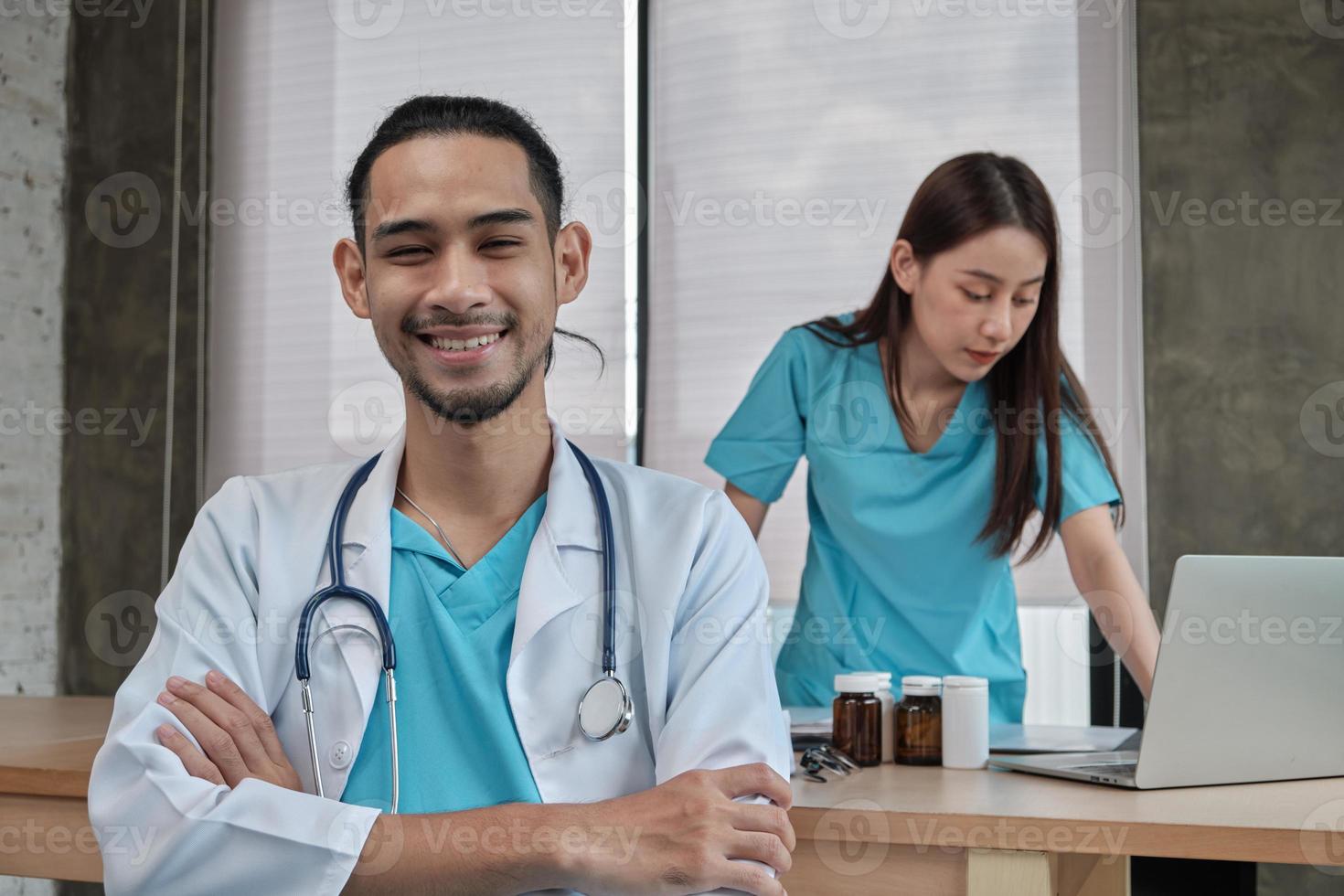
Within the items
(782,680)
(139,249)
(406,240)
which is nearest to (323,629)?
(406,240)

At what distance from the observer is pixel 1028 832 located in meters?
1.16

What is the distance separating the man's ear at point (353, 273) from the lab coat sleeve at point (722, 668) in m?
0.47

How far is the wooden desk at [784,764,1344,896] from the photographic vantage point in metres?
1.13

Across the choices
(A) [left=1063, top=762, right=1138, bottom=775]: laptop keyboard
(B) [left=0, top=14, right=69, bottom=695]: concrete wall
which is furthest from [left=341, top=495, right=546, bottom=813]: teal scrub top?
(B) [left=0, top=14, right=69, bottom=695]: concrete wall

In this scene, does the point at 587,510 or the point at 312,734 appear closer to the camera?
the point at 312,734

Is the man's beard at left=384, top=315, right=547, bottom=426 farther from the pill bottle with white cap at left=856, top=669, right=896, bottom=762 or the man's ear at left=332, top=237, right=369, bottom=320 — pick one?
the pill bottle with white cap at left=856, top=669, right=896, bottom=762

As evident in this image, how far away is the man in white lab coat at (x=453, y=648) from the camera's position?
1.08m

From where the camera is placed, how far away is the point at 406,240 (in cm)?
Answer: 130

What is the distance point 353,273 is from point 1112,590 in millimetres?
1207

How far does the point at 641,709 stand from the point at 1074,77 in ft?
7.29

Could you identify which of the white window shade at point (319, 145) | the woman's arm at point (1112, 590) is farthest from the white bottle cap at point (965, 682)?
the white window shade at point (319, 145)

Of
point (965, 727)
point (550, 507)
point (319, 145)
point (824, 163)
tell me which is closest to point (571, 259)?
point (550, 507)

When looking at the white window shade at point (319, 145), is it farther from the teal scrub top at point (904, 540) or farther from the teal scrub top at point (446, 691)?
the teal scrub top at point (446, 691)

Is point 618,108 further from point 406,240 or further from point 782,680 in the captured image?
point 406,240
